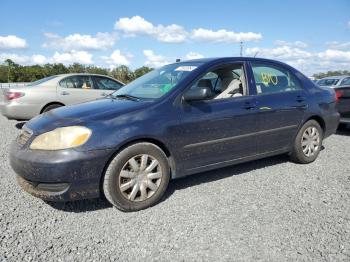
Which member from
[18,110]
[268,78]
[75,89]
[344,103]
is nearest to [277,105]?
[268,78]

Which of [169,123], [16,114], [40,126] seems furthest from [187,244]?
[16,114]

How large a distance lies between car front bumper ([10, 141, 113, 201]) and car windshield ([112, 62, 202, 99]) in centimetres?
109

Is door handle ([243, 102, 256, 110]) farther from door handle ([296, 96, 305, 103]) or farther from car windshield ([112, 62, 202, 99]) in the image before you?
door handle ([296, 96, 305, 103])

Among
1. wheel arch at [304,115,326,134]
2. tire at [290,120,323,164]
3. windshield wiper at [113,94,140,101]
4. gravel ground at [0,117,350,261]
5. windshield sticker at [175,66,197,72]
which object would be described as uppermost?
windshield sticker at [175,66,197,72]

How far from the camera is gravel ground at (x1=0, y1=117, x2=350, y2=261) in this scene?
2645 mm

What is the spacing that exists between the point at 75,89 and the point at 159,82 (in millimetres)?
4909

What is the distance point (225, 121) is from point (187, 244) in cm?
169

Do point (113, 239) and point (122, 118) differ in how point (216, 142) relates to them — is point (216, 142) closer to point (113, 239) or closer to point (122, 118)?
point (122, 118)

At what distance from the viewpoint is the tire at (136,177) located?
3.26m

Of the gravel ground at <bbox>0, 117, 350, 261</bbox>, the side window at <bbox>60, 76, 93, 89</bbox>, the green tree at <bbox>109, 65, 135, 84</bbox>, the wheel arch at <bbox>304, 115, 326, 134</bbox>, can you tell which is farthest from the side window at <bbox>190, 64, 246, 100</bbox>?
the green tree at <bbox>109, 65, 135, 84</bbox>

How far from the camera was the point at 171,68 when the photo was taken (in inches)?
178

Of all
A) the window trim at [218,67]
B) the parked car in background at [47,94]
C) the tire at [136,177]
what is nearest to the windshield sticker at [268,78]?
the window trim at [218,67]

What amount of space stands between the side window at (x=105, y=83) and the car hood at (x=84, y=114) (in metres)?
5.29

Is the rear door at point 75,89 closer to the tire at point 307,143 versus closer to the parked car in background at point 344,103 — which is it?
the tire at point 307,143
